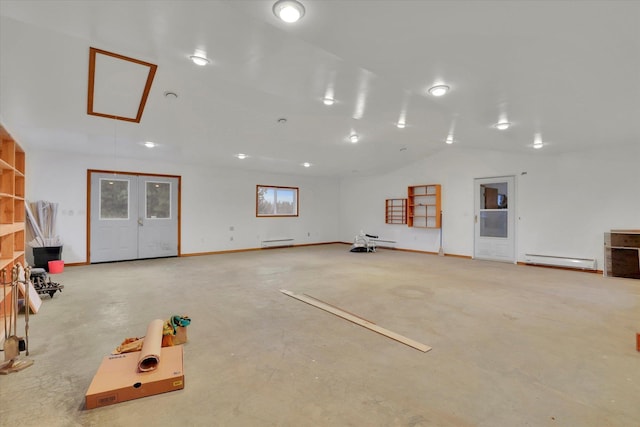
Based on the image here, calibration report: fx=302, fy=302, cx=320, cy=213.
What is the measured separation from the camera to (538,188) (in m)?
6.57

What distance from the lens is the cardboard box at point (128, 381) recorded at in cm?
187

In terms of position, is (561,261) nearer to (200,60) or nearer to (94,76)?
(200,60)

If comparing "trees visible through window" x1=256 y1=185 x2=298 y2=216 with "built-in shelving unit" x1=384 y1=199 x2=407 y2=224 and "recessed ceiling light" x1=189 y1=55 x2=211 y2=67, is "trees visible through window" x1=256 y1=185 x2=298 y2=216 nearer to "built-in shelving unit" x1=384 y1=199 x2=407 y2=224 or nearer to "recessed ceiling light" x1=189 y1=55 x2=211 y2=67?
"built-in shelving unit" x1=384 y1=199 x2=407 y2=224

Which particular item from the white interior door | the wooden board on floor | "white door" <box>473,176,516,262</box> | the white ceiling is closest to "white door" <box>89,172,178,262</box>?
the white interior door

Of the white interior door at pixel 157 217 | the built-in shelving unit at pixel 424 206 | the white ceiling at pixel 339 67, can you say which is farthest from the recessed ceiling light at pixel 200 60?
the built-in shelving unit at pixel 424 206

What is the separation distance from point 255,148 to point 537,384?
5.94 meters

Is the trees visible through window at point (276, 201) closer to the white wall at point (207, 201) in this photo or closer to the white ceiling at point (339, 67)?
the white wall at point (207, 201)

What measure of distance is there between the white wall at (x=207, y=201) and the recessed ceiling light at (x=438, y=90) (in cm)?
670

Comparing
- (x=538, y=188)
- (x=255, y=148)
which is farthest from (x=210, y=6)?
(x=538, y=188)

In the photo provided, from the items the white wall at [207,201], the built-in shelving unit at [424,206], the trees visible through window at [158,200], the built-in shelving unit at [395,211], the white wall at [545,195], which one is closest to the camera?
the white wall at [545,195]

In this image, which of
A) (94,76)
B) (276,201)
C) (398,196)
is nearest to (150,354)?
(94,76)

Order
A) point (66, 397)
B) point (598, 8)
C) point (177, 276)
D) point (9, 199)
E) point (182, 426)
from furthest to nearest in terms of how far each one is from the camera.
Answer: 1. point (177, 276)
2. point (9, 199)
3. point (66, 397)
4. point (598, 8)
5. point (182, 426)

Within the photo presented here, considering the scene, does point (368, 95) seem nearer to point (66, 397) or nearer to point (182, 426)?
point (182, 426)

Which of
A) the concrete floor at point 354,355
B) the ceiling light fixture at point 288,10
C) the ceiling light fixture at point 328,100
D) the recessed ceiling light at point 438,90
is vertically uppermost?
the ceiling light fixture at point 328,100
